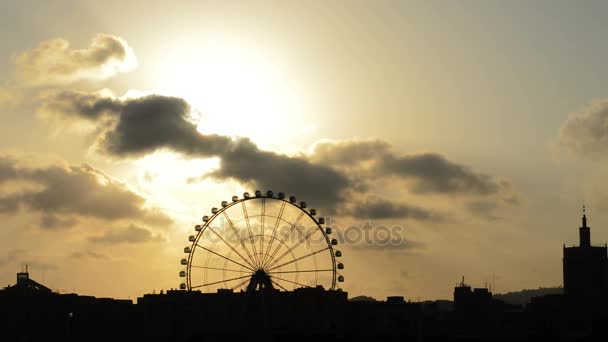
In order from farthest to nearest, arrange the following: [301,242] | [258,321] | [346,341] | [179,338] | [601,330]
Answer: [179,338] → [601,330] → [258,321] → [301,242] → [346,341]

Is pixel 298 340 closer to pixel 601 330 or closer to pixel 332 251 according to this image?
pixel 332 251

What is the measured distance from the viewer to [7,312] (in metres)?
197

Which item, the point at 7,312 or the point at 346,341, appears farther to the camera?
the point at 7,312

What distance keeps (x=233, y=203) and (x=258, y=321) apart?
28368 millimetres

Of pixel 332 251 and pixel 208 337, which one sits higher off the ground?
pixel 332 251

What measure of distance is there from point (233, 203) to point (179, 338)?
218ft

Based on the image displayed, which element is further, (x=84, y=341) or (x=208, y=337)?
(x=84, y=341)

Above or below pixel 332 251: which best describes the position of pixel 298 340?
below

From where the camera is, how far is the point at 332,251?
440 ft

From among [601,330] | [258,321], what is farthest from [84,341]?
[601,330]

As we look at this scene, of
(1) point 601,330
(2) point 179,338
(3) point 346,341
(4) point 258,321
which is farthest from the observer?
(2) point 179,338

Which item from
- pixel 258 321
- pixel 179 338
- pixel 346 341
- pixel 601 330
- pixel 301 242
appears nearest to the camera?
pixel 346 341

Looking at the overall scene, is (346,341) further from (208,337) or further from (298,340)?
(208,337)

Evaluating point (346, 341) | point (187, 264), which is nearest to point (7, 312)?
point (187, 264)
